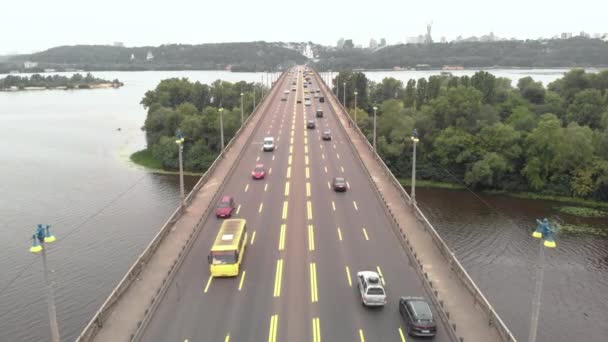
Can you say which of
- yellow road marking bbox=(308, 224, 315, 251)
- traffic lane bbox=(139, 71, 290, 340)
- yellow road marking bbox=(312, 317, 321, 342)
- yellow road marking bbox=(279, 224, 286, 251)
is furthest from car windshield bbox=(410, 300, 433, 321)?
yellow road marking bbox=(279, 224, 286, 251)

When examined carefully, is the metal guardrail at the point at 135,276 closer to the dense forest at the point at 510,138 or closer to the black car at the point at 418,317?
the black car at the point at 418,317

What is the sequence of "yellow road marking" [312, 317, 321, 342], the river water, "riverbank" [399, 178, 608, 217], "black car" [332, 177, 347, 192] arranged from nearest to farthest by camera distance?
"yellow road marking" [312, 317, 321, 342], the river water, "black car" [332, 177, 347, 192], "riverbank" [399, 178, 608, 217]

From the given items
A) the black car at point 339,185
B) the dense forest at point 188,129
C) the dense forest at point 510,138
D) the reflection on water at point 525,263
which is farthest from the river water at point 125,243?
the black car at point 339,185

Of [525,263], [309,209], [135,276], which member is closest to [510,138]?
[525,263]

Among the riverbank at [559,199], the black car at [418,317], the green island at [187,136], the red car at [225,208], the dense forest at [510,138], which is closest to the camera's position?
the black car at [418,317]

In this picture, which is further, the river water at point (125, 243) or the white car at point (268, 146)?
the white car at point (268, 146)

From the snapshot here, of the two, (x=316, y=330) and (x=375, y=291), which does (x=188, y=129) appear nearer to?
(x=375, y=291)

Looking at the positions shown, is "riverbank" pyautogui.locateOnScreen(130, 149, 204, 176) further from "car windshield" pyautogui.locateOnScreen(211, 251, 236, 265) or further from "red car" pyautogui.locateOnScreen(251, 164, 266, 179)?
"car windshield" pyautogui.locateOnScreen(211, 251, 236, 265)
